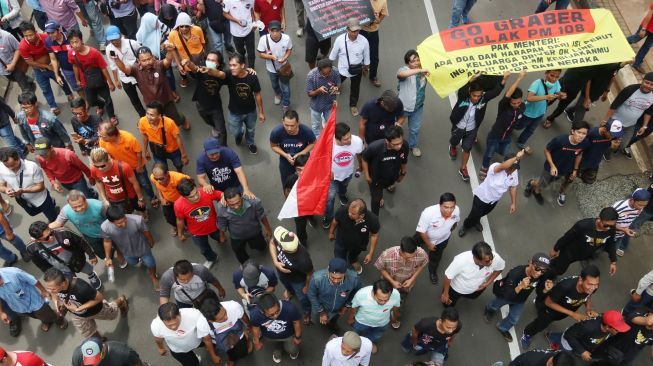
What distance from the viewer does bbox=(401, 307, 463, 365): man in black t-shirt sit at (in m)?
5.72

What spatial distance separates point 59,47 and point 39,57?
56 centimetres

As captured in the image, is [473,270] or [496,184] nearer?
[473,270]

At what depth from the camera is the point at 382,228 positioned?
844cm

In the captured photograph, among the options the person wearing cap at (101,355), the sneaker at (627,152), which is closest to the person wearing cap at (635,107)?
the sneaker at (627,152)

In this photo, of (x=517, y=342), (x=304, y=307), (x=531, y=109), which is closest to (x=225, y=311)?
(x=304, y=307)

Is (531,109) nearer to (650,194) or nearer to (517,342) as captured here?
(650,194)

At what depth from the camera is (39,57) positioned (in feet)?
30.7

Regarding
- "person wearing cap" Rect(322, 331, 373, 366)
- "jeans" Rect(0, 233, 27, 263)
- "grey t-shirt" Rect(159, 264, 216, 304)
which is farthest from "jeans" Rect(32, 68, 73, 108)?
"person wearing cap" Rect(322, 331, 373, 366)

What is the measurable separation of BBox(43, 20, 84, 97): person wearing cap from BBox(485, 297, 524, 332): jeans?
787 cm

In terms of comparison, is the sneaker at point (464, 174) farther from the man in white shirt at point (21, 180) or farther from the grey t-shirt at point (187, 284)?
the man in white shirt at point (21, 180)

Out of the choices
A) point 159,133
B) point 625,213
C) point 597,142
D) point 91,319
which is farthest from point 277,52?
point 625,213

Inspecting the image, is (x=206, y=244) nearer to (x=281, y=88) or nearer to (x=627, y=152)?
(x=281, y=88)

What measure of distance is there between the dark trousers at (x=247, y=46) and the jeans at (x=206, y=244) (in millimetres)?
4205

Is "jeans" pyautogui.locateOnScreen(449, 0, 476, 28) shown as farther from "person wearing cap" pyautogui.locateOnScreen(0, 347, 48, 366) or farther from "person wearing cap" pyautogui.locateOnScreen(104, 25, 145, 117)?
"person wearing cap" pyautogui.locateOnScreen(0, 347, 48, 366)
